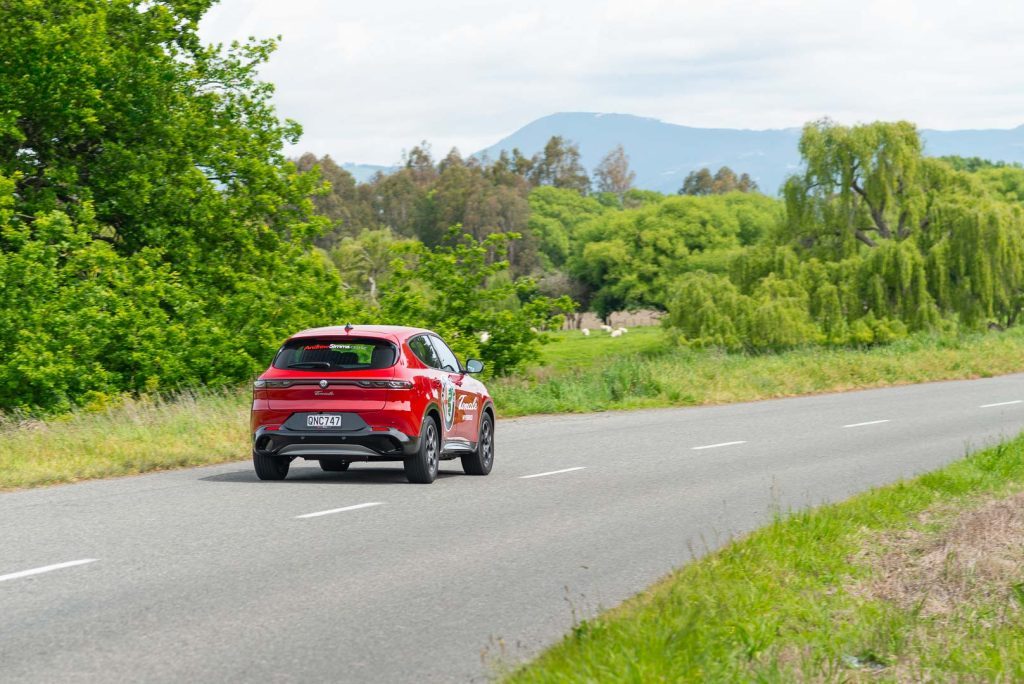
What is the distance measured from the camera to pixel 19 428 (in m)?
20.1

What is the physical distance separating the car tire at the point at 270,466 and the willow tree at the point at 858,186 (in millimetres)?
41293

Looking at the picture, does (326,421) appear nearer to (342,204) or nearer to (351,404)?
(351,404)

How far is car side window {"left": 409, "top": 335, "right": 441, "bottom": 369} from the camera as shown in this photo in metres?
14.9

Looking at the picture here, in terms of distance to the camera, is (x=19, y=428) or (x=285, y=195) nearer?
(x=19, y=428)

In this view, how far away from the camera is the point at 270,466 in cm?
1484

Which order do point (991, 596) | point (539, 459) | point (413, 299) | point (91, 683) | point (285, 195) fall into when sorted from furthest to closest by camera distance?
point (285, 195) → point (413, 299) → point (539, 459) → point (991, 596) → point (91, 683)

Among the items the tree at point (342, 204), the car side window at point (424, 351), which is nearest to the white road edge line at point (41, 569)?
the car side window at point (424, 351)

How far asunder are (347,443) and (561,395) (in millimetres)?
14923

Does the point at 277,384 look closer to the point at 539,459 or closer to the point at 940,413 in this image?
the point at 539,459

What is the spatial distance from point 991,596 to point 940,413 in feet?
60.9

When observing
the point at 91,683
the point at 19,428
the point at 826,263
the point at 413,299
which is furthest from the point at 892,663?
the point at 826,263

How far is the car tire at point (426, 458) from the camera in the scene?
14.3 m

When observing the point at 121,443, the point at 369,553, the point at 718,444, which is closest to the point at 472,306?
the point at 718,444

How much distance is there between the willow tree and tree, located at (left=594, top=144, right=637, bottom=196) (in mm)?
134923
